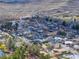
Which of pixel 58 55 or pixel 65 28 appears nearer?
pixel 58 55

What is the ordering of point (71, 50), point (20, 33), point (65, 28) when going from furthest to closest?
point (65, 28) < point (20, 33) < point (71, 50)

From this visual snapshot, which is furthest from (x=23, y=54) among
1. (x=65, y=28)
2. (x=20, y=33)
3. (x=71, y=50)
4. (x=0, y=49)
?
(x=65, y=28)

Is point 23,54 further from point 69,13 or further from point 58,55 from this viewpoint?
point 69,13

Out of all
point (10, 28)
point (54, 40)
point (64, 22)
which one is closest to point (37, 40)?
point (54, 40)

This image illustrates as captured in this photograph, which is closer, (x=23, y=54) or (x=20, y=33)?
Result: (x=23, y=54)

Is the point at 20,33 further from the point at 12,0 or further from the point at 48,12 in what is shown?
the point at 12,0

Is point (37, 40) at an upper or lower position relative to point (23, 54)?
lower

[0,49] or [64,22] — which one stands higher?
[0,49]

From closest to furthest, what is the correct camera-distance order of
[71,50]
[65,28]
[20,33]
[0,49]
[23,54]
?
[23,54] → [0,49] → [71,50] → [20,33] → [65,28]

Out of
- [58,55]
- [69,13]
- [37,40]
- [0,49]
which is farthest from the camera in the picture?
[69,13]
